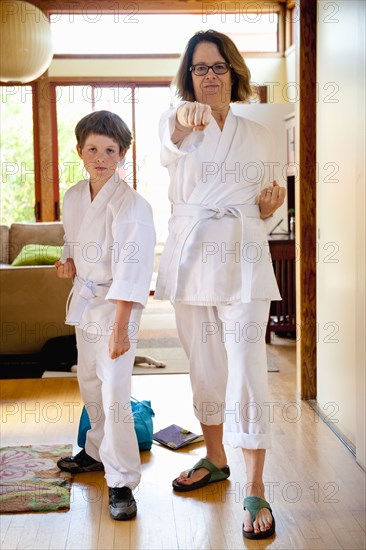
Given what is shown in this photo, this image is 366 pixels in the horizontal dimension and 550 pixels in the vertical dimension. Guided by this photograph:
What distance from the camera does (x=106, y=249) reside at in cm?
247

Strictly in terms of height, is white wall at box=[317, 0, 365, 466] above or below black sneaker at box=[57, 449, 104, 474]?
above

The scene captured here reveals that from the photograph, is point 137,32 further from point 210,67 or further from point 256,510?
point 256,510

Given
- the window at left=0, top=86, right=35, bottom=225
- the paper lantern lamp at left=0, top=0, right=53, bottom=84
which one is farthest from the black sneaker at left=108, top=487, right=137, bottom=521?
the window at left=0, top=86, right=35, bottom=225

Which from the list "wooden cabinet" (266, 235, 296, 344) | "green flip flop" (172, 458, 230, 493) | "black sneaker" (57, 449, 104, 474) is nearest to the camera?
"green flip flop" (172, 458, 230, 493)

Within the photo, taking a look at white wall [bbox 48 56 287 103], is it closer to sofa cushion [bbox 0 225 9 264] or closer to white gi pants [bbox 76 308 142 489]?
sofa cushion [bbox 0 225 9 264]

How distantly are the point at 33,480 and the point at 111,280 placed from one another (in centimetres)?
79

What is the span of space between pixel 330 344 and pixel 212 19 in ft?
19.6

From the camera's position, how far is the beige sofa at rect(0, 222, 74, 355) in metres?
4.84

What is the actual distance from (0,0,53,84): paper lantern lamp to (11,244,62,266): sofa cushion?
1308 millimetres

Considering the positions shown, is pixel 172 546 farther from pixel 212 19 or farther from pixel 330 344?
pixel 212 19

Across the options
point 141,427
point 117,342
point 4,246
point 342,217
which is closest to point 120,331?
point 117,342

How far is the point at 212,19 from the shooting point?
8586 mm

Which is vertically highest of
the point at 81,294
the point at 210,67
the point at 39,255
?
the point at 210,67

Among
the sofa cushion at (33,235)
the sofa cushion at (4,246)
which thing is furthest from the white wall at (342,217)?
the sofa cushion at (4,246)
